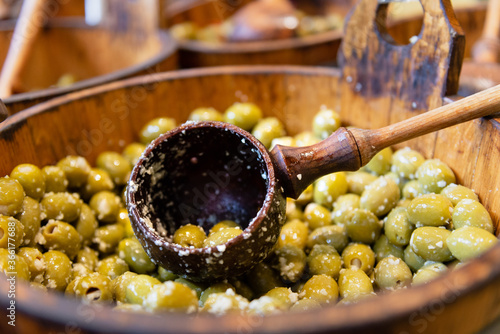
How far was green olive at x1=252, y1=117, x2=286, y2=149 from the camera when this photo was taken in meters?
1.64

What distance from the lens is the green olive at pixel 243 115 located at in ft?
5.55

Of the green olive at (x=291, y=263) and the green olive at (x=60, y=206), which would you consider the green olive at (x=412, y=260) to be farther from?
the green olive at (x=60, y=206)

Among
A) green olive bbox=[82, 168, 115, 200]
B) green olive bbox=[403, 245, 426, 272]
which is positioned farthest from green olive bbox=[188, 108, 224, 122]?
green olive bbox=[403, 245, 426, 272]

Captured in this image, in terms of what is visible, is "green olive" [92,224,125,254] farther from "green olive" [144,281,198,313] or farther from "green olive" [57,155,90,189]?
"green olive" [144,281,198,313]

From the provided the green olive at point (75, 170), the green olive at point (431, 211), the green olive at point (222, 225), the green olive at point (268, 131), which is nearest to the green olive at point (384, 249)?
the green olive at point (431, 211)

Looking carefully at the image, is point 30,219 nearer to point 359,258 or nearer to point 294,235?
point 294,235

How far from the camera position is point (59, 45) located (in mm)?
2699

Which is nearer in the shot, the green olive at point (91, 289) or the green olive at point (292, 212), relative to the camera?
the green olive at point (91, 289)

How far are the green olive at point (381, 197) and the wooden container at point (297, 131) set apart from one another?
19 cm

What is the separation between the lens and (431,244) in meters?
1.13

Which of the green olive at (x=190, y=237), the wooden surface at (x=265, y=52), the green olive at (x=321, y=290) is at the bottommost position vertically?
the green olive at (x=321, y=290)

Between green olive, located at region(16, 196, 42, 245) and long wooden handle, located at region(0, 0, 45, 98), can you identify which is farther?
long wooden handle, located at region(0, 0, 45, 98)

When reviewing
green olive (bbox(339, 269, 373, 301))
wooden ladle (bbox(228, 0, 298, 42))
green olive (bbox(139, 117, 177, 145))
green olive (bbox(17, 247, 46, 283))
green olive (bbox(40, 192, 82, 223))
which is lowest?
green olive (bbox(339, 269, 373, 301))

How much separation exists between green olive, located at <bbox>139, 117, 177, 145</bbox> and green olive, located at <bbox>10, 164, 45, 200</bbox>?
17.5 inches
